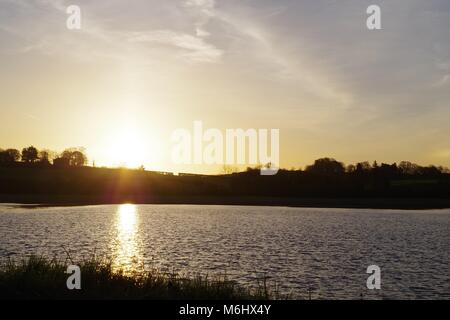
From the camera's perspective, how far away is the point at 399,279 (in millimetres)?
33344

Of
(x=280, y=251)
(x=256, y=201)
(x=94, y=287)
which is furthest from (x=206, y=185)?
(x=94, y=287)

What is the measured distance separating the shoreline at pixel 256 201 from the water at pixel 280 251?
2598 inches

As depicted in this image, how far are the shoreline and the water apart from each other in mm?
65984

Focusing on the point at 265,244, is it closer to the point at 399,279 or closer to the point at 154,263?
the point at 154,263

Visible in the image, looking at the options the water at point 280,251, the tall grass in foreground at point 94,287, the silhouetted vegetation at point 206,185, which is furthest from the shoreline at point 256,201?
the tall grass in foreground at point 94,287

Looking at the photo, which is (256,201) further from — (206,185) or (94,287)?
(94,287)

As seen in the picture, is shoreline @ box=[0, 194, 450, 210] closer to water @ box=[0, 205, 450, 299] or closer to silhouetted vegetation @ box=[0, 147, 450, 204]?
silhouetted vegetation @ box=[0, 147, 450, 204]

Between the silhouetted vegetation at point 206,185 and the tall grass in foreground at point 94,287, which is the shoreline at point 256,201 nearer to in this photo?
the silhouetted vegetation at point 206,185

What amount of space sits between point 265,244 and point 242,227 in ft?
70.4

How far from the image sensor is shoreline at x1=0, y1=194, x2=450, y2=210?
13812 centimetres

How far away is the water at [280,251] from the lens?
103 ft

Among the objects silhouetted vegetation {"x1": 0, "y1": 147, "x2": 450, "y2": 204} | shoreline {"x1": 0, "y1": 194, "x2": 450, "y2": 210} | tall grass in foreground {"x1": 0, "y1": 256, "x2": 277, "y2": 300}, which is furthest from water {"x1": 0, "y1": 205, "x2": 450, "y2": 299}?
silhouetted vegetation {"x1": 0, "y1": 147, "x2": 450, "y2": 204}
